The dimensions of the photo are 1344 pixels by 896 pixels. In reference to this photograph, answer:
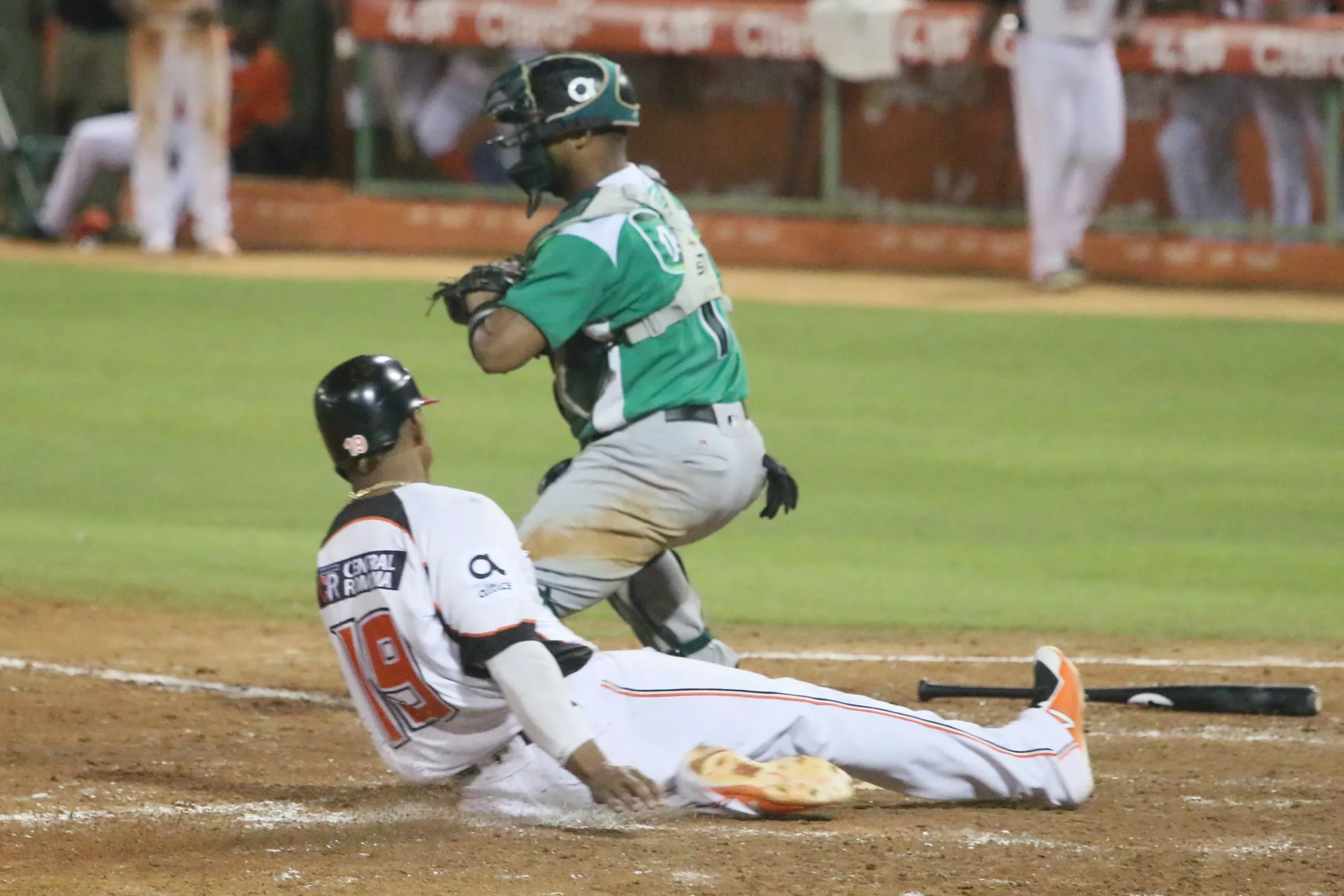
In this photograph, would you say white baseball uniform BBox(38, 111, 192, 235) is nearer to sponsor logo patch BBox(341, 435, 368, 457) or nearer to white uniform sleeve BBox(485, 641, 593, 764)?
sponsor logo patch BBox(341, 435, 368, 457)

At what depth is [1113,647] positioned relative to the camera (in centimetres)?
674

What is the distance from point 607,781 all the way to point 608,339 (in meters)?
1.39

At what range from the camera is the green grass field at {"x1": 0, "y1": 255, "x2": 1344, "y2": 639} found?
297 inches

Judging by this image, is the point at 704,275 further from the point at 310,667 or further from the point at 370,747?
the point at 310,667

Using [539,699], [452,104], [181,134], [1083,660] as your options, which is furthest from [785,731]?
[181,134]

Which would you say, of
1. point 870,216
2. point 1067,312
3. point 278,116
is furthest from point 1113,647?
point 278,116

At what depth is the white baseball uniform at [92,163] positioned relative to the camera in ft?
47.4

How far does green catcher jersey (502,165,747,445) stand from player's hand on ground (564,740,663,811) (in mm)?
1235

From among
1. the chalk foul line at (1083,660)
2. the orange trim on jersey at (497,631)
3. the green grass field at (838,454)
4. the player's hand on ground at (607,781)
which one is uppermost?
the orange trim on jersey at (497,631)

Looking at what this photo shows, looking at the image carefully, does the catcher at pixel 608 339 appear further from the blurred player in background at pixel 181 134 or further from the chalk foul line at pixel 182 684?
the blurred player in background at pixel 181 134

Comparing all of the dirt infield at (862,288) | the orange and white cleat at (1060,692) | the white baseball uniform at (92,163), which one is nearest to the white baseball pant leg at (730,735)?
the orange and white cleat at (1060,692)

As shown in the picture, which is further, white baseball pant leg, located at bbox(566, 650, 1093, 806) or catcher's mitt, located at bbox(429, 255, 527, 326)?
catcher's mitt, located at bbox(429, 255, 527, 326)

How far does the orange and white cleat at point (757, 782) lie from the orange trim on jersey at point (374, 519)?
0.73 metres

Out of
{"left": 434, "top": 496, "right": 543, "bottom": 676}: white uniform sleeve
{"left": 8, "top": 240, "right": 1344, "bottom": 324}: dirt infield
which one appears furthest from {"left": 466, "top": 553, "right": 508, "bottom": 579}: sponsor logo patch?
{"left": 8, "top": 240, "right": 1344, "bottom": 324}: dirt infield
